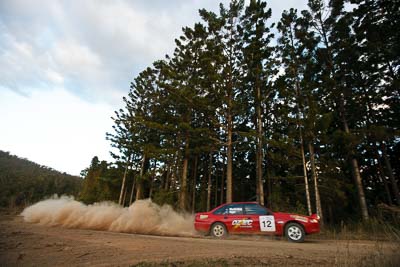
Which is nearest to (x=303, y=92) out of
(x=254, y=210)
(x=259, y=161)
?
(x=259, y=161)

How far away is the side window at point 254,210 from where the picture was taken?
8680 millimetres

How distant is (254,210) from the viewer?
28.9 feet

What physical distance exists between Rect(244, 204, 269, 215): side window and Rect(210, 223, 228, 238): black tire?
1.32m

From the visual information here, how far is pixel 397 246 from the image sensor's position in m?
3.05

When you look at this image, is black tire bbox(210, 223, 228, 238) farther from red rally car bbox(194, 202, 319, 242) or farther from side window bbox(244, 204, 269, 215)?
side window bbox(244, 204, 269, 215)

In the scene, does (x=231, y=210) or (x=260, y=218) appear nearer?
(x=260, y=218)

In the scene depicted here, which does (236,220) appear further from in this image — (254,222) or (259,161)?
(259,161)

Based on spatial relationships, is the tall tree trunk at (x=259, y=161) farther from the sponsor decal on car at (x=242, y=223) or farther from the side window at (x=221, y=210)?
the sponsor decal on car at (x=242, y=223)

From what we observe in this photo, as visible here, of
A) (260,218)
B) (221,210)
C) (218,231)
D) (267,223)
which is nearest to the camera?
(267,223)

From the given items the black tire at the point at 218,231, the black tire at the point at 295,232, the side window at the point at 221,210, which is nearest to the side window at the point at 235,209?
the side window at the point at 221,210

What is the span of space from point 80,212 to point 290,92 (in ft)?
55.3

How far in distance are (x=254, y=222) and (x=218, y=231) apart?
1694 mm

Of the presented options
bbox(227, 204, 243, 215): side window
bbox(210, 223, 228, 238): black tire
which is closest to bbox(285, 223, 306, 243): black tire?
bbox(227, 204, 243, 215): side window

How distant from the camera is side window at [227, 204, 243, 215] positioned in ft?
29.5
